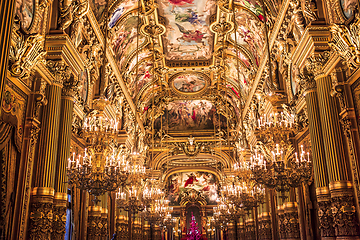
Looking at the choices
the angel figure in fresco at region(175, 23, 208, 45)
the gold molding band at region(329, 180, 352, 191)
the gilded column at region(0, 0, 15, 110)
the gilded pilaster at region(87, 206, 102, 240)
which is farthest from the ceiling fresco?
the gilded column at region(0, 0, 15, 110)

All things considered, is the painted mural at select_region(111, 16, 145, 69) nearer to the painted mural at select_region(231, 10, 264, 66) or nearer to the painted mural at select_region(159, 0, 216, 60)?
the painted mural at select_region(159, 0, 216, 60)

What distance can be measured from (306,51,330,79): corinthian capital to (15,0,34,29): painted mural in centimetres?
690

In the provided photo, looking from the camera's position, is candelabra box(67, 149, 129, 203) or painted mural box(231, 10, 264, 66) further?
painted mural box(231, 10, 264, 66)

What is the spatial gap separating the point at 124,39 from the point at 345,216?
11771mm

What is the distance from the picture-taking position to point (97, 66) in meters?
13.1

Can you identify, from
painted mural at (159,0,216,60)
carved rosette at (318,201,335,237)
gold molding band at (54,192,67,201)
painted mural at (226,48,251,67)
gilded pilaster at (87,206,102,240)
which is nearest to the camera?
carved rosette at (318,201,335,237)

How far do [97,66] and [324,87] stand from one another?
26.9 ft

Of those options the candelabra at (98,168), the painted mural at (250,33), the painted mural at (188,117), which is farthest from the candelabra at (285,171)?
the painted mural at (188,117)

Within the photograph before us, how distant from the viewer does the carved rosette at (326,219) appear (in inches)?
309

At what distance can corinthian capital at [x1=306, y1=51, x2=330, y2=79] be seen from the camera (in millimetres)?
8547

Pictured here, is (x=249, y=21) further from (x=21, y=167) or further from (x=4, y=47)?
(x=4, y=47)

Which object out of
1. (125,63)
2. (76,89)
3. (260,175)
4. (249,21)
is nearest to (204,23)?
(249,21)

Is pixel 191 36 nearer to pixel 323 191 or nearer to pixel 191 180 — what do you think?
pixel 323 191

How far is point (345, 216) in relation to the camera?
24.3ft
